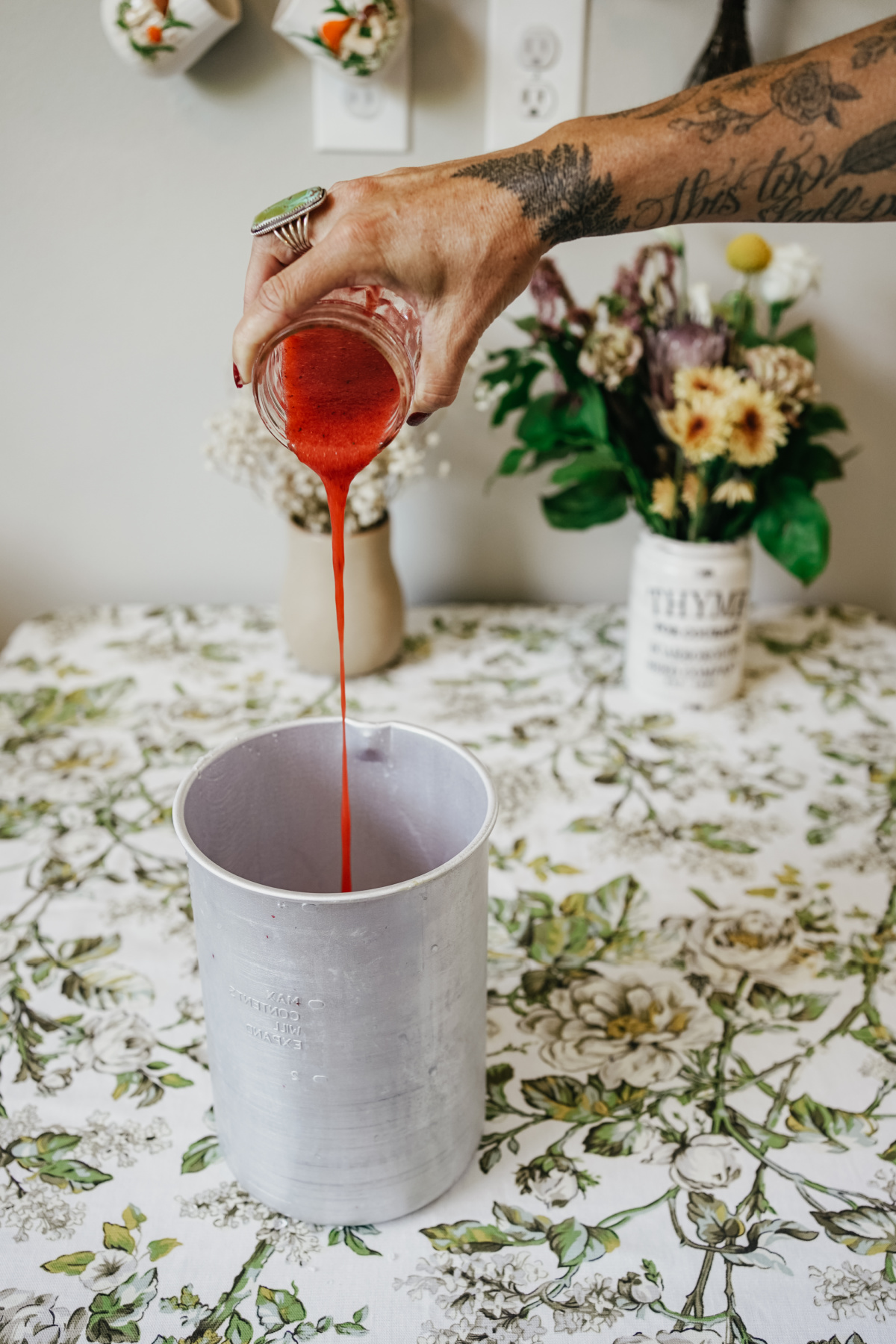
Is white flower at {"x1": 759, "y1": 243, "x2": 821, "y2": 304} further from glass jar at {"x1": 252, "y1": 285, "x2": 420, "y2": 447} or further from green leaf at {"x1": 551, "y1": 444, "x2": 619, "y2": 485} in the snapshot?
glass jar at {"x1": 252, "y1": 285, "x2": 420, "y2": 447}

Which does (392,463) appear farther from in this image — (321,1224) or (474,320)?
(321,1224)

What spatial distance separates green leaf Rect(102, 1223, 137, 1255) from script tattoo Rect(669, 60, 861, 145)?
0.73 metres

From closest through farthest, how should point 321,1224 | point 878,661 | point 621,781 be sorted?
1. point 321,1224
2. point 621,781
3. point 878,661

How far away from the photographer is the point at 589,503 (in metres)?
1.14

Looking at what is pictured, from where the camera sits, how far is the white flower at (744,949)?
0.74 metres

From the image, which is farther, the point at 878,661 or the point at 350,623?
the point at 878,661

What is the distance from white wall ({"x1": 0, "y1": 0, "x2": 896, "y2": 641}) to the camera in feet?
3.69

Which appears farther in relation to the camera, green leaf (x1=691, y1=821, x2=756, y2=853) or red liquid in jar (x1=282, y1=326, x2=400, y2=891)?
green leaf (x1=691, y1=821, x2=756, y2=853)

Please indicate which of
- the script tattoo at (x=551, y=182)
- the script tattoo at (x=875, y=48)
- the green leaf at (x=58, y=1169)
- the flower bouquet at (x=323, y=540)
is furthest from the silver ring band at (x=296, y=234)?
the green leaf at (x=58, y=1169)

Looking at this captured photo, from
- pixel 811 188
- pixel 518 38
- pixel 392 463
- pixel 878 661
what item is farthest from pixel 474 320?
pixel 878 661

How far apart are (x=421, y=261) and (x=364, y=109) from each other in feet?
2.20

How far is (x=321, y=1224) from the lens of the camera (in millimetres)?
559

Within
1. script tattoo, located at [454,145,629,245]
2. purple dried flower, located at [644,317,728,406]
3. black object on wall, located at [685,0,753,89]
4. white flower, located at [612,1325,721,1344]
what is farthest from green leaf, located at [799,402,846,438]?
white flower, located at [612,1325,721,1344]

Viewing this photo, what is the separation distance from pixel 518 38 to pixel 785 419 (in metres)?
0.54
